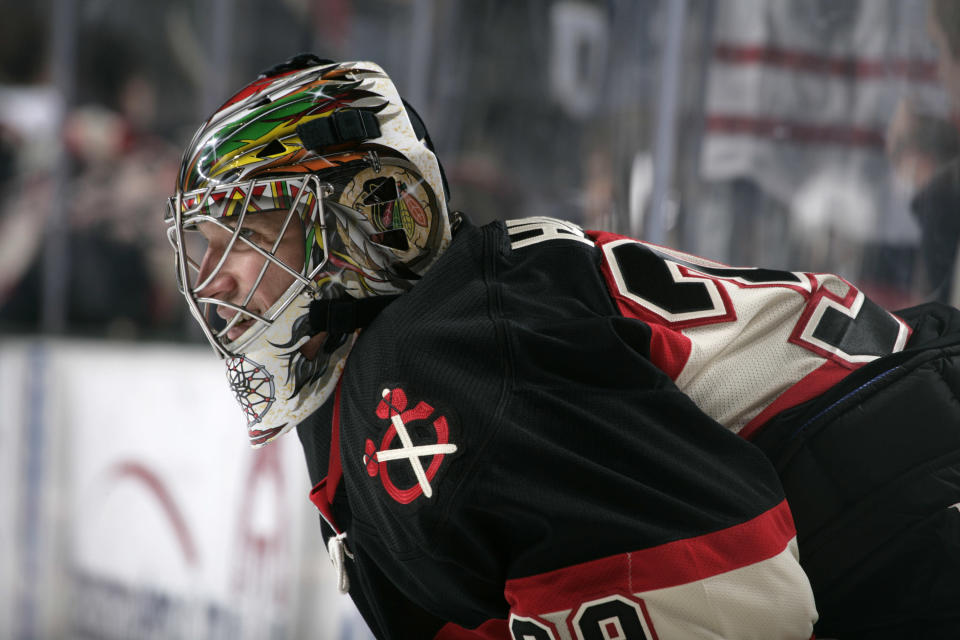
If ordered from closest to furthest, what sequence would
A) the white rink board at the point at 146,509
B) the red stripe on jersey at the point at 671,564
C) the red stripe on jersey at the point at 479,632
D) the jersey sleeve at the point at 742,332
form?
1. the red stripe on jersey at the point at 671,564
2. the jersey sleeve at the point at 742,332
3. the red stripe on jersey at the point at 479,632
4. the white rink board at the point at 146,509

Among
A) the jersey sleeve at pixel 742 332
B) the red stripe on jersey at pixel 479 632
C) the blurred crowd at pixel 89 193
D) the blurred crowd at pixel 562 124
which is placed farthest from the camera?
the blurred crowd at pixel 89 193

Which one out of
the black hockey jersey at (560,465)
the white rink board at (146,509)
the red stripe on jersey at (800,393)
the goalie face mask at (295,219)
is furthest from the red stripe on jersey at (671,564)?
the white rink board at (146,509)

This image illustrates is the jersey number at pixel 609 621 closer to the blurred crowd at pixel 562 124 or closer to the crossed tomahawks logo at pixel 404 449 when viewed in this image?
the crossed tomahawks logo at pixel 404 449

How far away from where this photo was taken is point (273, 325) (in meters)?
1.18

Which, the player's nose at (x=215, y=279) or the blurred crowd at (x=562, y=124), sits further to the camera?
the blurred crowd at (x=562, y=124)

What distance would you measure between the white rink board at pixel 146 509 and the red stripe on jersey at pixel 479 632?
171 centimetres

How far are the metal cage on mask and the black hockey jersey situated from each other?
5.5 inches

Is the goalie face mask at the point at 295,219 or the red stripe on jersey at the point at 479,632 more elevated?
the goalie face mask at the point at 295,219

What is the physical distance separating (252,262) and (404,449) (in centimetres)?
34

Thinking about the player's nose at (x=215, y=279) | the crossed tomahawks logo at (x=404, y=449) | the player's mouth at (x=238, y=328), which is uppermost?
the player's nose at (x=215, y=279)

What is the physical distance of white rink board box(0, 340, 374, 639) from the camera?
3062mm

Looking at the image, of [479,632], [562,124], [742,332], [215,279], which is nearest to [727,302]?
[742,332]

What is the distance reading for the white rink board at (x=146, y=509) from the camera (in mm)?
3062

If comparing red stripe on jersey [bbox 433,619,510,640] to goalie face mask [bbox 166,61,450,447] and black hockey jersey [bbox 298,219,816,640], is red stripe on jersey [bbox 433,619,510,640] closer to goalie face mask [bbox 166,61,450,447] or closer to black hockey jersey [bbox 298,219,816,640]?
black hockey jersey [bbox 298,219,816,640]
